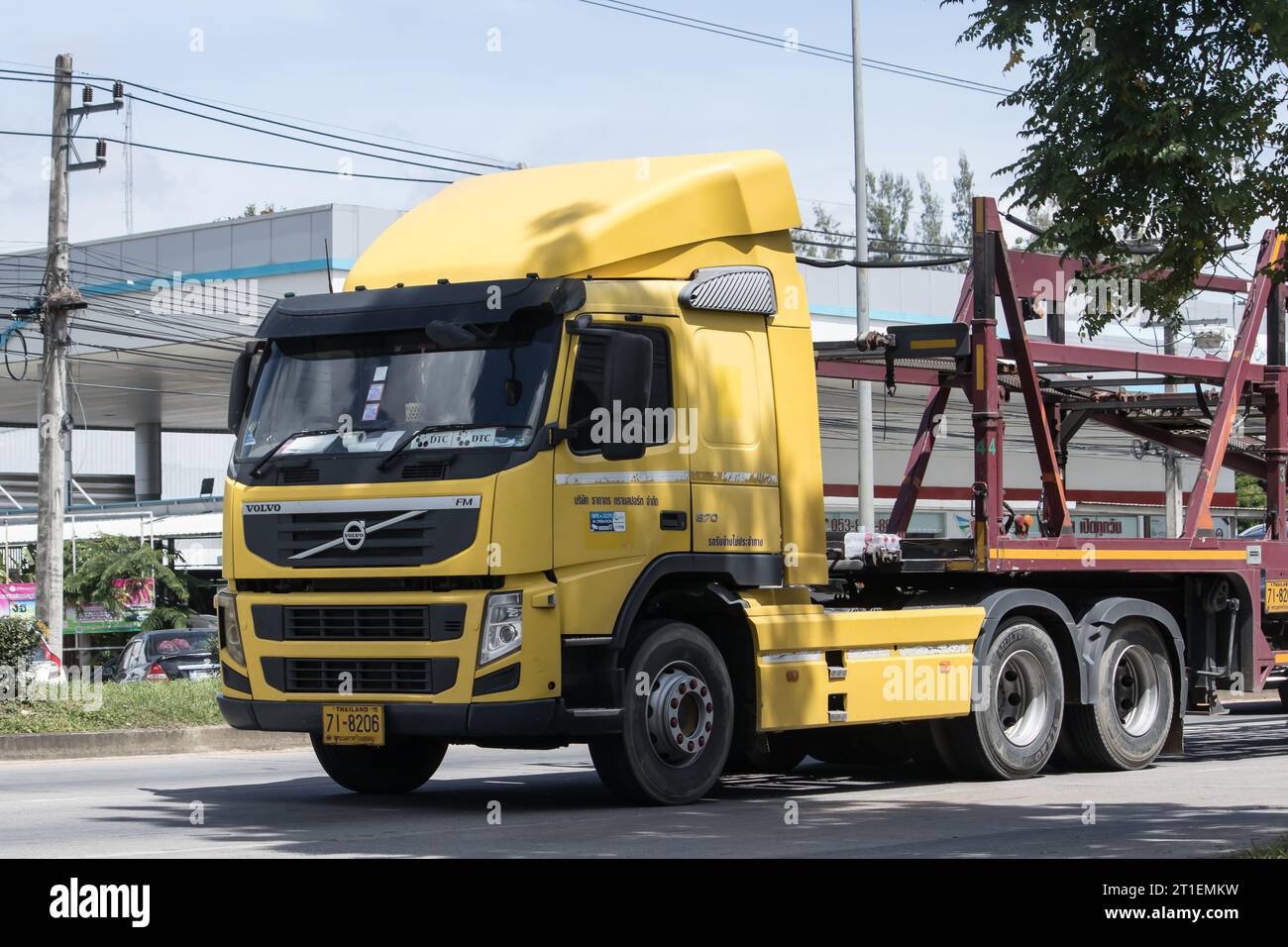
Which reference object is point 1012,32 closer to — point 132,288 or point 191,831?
point 191,831

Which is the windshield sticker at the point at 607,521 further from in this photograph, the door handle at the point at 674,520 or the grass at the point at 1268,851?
the grass at the point at 1268,851

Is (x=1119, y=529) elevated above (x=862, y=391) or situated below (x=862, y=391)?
below

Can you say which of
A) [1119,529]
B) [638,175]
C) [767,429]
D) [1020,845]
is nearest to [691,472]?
[767,429]

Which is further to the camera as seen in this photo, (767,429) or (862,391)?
(862,391)

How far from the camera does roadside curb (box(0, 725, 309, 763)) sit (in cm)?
1717

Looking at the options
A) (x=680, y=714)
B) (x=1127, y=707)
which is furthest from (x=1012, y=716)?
(x=680, y=714)

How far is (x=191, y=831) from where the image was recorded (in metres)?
9.84

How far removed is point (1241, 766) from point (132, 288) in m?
25.7

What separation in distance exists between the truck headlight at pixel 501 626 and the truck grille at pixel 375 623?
0.15m

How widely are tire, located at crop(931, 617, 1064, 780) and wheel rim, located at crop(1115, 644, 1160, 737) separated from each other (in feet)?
2.53

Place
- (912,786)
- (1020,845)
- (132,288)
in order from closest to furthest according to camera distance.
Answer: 1. (1020,845)
2. (912,786)
3. (132,288)

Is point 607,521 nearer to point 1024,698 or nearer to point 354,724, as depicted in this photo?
point 354,724

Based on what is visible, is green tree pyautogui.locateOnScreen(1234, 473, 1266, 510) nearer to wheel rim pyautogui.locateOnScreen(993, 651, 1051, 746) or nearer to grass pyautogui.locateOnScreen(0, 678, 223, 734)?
wheel rim pyautogui.locateOnScreen(993, 651, 1051, 746)

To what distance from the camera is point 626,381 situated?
1060cm
